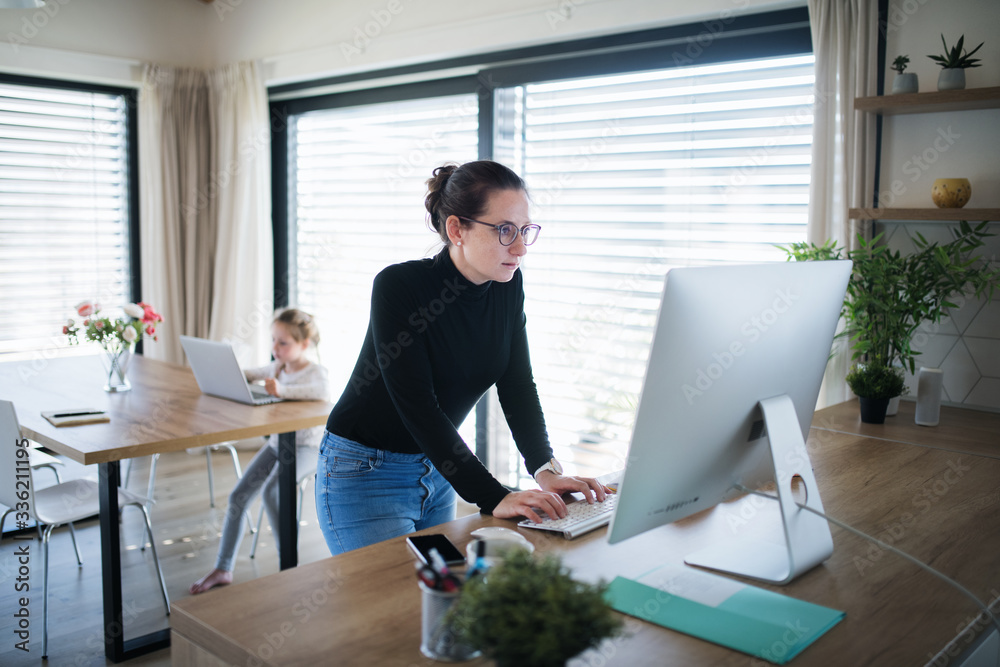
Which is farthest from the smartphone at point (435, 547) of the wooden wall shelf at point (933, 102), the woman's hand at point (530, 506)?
the wooden wall shelf at point (933, 102)

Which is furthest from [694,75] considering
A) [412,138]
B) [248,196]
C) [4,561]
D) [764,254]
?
[4,561]

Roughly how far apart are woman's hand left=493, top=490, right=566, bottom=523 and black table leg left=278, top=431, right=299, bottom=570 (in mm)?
1551

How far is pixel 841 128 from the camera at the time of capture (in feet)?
9.18

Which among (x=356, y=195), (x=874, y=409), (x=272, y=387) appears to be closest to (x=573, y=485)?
(x=874, y=409)

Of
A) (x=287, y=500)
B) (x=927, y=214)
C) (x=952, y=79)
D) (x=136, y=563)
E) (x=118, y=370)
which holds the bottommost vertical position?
(x=136, y=563)

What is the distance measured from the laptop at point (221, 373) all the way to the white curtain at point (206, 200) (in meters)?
1.78

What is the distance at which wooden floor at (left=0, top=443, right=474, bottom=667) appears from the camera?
281 cm

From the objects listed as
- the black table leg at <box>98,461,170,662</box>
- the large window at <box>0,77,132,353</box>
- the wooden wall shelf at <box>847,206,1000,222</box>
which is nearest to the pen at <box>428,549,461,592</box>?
the black table leg at <box>98,461,170,662</box>

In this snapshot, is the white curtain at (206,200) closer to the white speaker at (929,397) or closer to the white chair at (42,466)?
the white chair at (42,466)

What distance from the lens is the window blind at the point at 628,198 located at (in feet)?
10.4

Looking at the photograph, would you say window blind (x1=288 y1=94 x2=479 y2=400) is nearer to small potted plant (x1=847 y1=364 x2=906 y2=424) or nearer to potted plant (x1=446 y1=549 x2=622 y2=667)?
small potted plant (x1=847 y1=364 x2=906 y2=424)

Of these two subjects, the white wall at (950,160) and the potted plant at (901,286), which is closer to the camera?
the potted plant at (901,286)

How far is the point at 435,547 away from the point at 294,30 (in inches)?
167

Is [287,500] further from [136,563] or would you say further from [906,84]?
[906,84]
